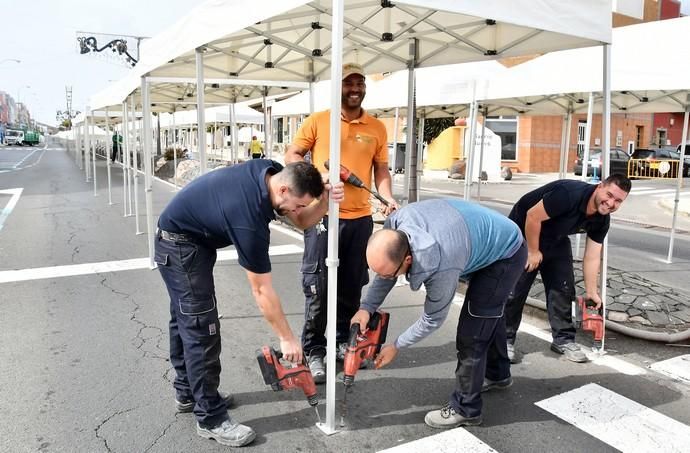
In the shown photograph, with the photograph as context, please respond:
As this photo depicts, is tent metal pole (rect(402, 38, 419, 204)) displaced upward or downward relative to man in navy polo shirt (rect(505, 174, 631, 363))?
upward

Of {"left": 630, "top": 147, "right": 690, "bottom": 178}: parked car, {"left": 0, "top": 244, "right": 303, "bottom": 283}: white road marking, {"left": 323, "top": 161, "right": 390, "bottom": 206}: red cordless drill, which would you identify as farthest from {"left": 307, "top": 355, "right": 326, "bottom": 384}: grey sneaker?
{"left": 630, "top": 147, "right": 690, "bottom": 178}: parked car

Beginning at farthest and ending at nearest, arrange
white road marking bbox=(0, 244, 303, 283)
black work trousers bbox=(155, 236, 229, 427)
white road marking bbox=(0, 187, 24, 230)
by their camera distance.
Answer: white road marking bbox=(0, 187, 24, 230) < white road marking bbox=(0, 244, 303, 283) < black work trousers bbox=(155, 236, 229, 427)

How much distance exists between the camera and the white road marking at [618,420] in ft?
9.77

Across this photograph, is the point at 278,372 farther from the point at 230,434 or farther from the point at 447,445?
the point at 447,445

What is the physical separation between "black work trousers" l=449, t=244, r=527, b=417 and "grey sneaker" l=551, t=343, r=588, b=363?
4.28 ft

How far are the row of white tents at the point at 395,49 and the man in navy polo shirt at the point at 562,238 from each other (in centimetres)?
38

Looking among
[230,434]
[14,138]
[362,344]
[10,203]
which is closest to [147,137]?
[230,434]

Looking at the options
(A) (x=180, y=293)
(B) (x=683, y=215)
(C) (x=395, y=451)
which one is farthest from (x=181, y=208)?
(B) (x=683, y=215)

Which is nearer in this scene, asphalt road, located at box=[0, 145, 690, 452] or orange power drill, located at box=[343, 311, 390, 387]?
orange power drill, located at box=[343, 311, 390, 387]

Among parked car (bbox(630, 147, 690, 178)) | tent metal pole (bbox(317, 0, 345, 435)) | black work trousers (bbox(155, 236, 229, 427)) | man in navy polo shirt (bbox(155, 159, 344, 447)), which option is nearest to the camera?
man in navy polo shirt (bbox(155, 159, 344, 447))

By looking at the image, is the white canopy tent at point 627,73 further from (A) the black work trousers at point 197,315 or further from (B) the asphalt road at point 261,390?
(A) the black work trousers at point 197,315

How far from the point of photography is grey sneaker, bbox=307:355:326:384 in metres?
3.64

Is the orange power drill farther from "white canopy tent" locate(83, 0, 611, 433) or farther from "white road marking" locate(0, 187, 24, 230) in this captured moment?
"white road marking" locate(0, 187, 24, 230)

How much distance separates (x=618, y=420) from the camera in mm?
3240
